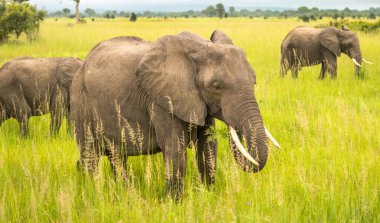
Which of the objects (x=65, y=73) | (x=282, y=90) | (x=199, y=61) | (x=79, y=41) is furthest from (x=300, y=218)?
(x=79, y=41)

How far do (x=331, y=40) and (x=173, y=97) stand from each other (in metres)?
9.59

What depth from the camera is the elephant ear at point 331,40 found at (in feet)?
39.6

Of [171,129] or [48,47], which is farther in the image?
[48,47]

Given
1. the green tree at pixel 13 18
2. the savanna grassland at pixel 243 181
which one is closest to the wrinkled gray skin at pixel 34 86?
the savanna grassland at pixel 243 181

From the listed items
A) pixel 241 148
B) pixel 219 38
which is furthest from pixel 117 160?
pixel 219 38

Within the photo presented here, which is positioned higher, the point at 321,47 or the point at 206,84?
the point at 206,84

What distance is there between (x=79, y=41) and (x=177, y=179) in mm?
17511

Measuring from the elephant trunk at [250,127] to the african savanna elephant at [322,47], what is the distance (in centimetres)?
802

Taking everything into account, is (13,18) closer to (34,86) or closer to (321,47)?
(321,47)

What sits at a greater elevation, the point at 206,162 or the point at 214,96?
the point at 214,96

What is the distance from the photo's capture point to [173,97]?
3.60 meters

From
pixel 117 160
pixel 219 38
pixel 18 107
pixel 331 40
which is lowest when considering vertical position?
pixel 18 107

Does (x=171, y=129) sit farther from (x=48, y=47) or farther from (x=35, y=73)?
(x=48, y=47)

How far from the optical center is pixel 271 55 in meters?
15.5
